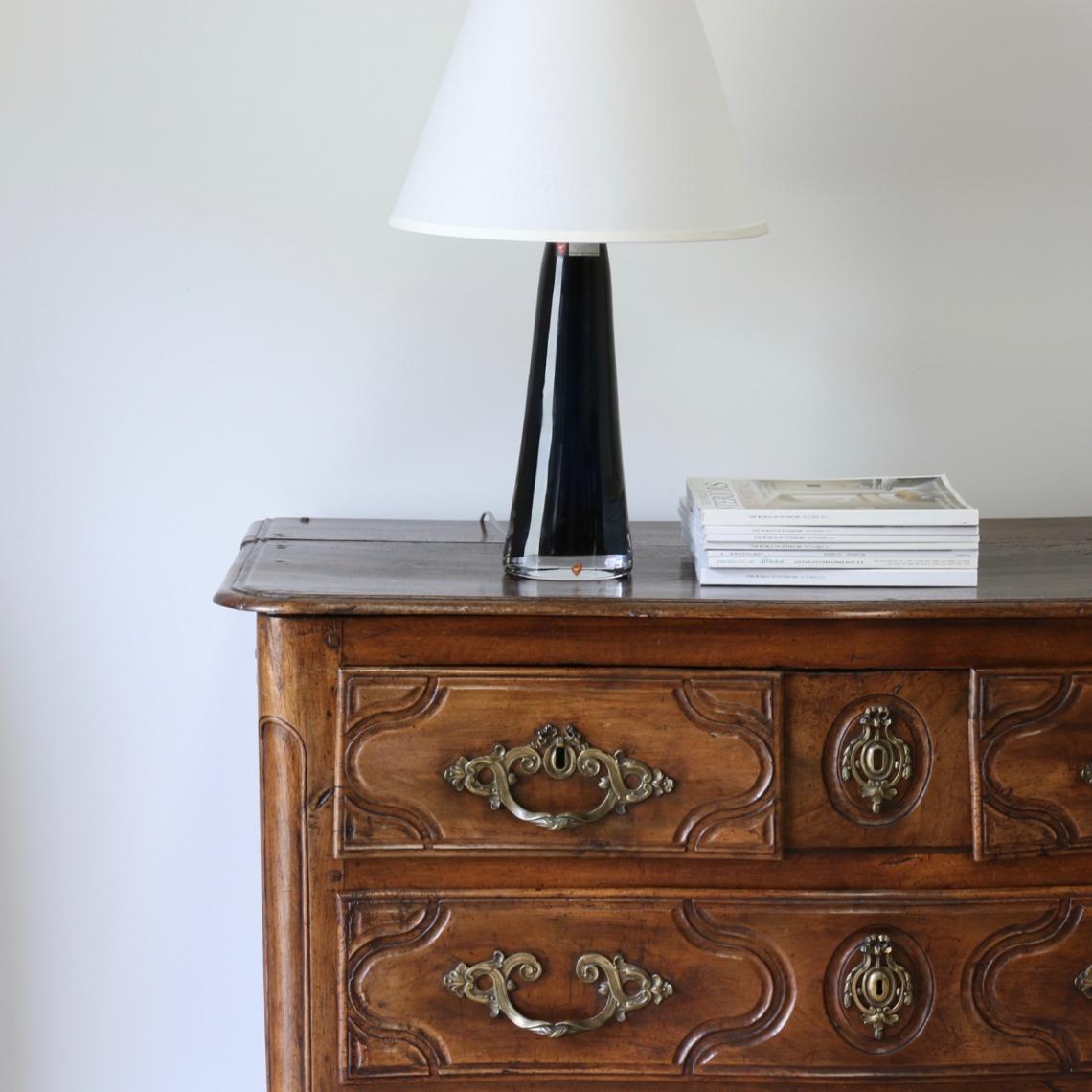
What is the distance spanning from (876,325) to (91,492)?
1.01 meters

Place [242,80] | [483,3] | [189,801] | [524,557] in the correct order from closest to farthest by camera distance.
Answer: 1. [483,3]
2. [524,557]
3. [242,80]
4. [189,801]

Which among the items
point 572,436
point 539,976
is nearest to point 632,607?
point 572,436

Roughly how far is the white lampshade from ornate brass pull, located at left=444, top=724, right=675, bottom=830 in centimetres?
46

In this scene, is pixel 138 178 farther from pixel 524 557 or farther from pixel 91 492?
pixel 524 557

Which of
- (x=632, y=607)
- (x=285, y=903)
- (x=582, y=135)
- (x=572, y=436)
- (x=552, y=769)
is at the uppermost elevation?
(x=582, y=135)

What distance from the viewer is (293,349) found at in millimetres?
1746

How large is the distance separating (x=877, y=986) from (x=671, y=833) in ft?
0.82

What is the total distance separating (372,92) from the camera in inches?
66.6

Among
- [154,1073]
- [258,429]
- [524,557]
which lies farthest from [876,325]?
[154,1073]

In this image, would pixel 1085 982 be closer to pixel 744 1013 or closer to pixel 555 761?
pixel 744 1013

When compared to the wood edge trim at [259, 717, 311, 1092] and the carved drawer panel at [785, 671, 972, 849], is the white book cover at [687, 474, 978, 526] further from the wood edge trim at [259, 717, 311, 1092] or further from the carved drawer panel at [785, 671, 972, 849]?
the wood edge trim at [259, 717, 311, 1092]

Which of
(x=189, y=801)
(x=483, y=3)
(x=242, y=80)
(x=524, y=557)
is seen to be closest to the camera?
(x=483, y=3)

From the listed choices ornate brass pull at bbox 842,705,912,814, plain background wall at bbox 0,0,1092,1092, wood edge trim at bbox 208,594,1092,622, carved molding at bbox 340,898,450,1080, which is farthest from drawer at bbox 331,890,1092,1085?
plain background wall at bbox 0,0,1092,1092

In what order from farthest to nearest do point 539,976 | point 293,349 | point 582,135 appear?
point 293,349
point 539,976
point 582,135
